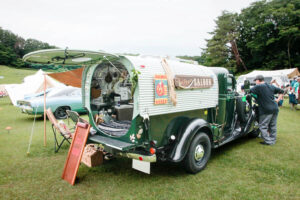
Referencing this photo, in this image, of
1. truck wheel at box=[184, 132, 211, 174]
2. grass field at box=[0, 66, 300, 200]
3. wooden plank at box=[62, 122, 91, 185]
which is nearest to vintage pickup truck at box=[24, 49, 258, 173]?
truck wheel at box=[184, 132, 211, 174]

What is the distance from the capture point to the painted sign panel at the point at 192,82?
3.43m

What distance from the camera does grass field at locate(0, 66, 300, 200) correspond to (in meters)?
3.02

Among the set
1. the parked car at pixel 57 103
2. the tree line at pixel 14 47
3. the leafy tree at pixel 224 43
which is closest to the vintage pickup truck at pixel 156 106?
the parked car at pixel 57 103

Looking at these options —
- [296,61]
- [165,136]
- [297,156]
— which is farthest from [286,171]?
[296,61]

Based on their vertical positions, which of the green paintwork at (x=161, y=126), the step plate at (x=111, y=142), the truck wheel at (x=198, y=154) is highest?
the green paintwork at (x=161, y=126)

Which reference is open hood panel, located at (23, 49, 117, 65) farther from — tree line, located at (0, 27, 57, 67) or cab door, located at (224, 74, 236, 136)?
tree line, located at (0, 27, 57, 67)

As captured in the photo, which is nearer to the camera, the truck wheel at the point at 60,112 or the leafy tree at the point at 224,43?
the truck wheel at the point at 60,112

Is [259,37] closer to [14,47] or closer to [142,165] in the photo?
[142,165]

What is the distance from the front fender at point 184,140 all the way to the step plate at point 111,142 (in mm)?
732

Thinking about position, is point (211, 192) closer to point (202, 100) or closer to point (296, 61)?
point (202, 100)

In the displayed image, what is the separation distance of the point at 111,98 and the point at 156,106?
1.93 metres

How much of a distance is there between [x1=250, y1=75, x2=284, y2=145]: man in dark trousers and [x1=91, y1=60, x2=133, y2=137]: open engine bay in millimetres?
3392

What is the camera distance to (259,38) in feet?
113

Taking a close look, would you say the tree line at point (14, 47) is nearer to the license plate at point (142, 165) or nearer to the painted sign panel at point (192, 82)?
the painted sign panel at point (192, 82)
